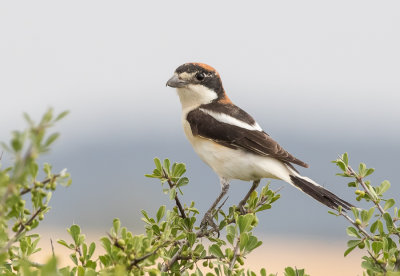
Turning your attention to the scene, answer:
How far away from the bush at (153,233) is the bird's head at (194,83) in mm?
2112

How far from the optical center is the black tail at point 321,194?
521 centimetres

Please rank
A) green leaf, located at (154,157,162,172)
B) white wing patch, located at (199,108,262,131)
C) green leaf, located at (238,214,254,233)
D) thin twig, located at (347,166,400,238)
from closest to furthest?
green leaf, located at (238,214,254,233) → thin twig, located at (347,166,400,238) → green leaf, located at (154,157,162,172) → white wing patch, located at (199,108,262,131)

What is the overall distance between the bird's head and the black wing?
0.52 metres

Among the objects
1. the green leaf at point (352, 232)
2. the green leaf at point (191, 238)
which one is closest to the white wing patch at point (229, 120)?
the green leaf at point (191, 238)

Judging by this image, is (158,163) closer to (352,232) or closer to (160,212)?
(160,212)

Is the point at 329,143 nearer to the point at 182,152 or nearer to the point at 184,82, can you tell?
the point at 182,152

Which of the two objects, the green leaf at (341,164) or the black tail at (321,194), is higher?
the green leaf at (341,164)

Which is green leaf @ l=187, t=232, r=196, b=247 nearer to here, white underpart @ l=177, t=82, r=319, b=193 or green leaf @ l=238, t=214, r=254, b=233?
green leaf @ l=238, t=214, r=254, b=233

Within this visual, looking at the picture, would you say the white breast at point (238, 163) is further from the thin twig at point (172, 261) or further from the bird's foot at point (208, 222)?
the thin twig at point (172, 261)

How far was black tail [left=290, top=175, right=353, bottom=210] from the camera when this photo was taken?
521 cm

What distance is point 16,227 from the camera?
3.40 metres

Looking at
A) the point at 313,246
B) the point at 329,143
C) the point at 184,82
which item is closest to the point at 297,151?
the point at 329,143

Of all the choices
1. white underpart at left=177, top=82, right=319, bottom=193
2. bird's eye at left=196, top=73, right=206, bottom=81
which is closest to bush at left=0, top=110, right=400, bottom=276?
white underpart at left=177, top=82, right=319, bottom=193

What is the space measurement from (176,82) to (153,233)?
3132 mm
